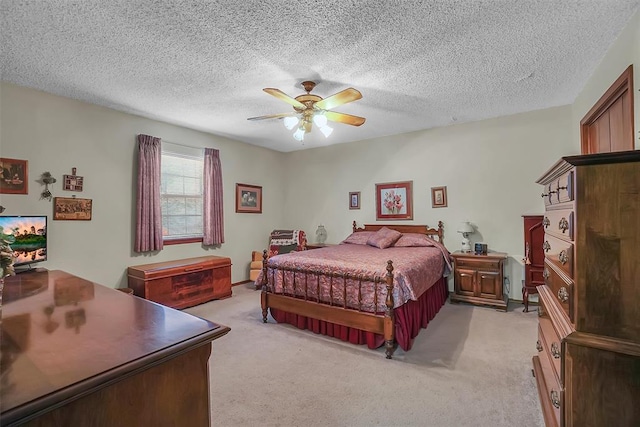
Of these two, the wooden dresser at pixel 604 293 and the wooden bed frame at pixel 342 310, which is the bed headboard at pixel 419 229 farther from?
the wooden dresser at pixel 604 293

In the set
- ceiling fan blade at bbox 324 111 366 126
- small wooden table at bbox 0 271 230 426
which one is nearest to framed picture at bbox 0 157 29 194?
small wooden table at bbox 0 271 230 426

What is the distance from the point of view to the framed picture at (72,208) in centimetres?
341

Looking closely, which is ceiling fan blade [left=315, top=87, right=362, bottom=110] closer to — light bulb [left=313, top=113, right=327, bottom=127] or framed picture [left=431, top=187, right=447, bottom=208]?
light bulb [left=313, top=113, right=327, bottom=127]

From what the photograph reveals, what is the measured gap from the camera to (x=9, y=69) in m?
2.78

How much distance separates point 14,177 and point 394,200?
498 cm

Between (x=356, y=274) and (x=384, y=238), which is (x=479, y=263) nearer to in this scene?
(x=384, y=238)

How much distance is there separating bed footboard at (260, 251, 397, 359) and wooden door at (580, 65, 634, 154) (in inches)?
83.6

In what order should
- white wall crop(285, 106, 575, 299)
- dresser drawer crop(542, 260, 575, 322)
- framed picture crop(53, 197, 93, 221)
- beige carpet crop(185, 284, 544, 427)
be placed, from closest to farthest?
dresser drawer crop(542, 260, 575, 322) < beige carpet crop(185, 284, 544, 427) < framed picture crop(53, 197, 93, 221) < white wall crop(285, 106, 575, 299)

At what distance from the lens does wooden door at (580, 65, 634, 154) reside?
2232 mm

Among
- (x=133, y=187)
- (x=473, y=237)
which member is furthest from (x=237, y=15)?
(x=473, y=237)

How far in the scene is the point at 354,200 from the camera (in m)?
5.69

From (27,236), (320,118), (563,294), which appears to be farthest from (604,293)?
(27,236)

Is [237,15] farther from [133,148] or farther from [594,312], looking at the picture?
[133,148]

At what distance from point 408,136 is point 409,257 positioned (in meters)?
2.48
